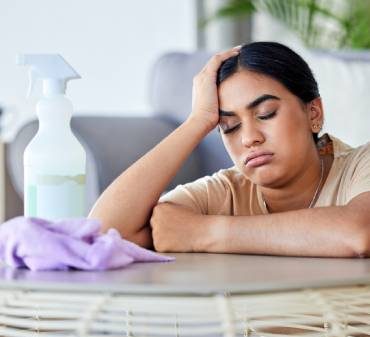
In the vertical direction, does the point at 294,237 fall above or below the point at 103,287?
above

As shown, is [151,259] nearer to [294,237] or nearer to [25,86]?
[294,237]

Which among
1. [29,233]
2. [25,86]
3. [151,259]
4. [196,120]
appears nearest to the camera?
[29,233]

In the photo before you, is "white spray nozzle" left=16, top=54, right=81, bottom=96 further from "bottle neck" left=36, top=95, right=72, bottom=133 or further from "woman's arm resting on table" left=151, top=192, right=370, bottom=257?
"woman's arm resting on table" left=151, top=192, right=370, bottom=257

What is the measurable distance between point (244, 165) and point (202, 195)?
0.41ft

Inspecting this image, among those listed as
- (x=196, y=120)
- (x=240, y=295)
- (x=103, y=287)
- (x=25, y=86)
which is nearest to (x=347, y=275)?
(x=240, y=295)

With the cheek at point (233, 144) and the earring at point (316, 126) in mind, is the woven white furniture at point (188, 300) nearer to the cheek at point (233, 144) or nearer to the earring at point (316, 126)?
the cheek at point (233, 144)

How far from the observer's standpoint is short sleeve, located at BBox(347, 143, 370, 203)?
4.59 feet

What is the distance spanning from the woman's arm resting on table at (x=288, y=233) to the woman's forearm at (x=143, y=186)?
0.41ft

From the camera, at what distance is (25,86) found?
3.79m

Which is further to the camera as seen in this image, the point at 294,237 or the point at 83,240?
the point at 294,237

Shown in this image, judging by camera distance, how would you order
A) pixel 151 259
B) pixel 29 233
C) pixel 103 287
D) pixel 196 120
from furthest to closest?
pixel 196 120, pixel 151 259, pixel 29 233, pixel 103 287

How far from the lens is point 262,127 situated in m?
1.44

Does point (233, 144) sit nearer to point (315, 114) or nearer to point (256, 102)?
point (256, 102)

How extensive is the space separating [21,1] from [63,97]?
2666 mm
